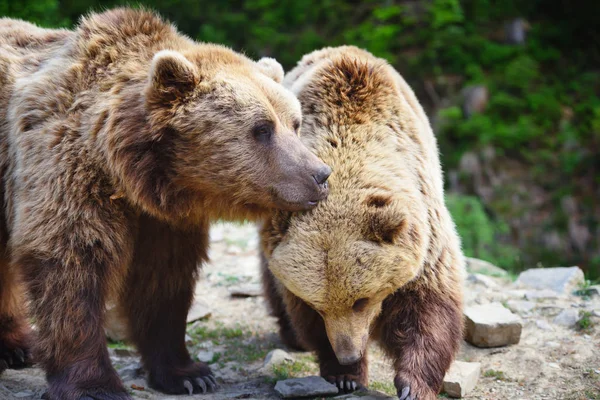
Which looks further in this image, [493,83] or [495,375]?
[493,83]

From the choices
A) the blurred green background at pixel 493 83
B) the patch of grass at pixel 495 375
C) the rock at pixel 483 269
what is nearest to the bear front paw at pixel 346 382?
the patch of grass at pixel 495 375

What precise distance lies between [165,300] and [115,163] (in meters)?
1.37

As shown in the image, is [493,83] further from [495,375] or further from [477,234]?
[495,375]

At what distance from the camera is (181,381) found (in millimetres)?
5582

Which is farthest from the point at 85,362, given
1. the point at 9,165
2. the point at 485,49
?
the point at 485,49

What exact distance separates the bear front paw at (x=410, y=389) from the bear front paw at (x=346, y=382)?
0.63 metres

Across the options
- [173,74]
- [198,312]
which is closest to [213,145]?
[173,74]

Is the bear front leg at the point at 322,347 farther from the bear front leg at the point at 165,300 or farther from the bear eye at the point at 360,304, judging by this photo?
the bear front leg at the point at 165,300

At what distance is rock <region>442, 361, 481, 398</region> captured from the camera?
17.6 feet

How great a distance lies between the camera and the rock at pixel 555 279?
7.30 metres

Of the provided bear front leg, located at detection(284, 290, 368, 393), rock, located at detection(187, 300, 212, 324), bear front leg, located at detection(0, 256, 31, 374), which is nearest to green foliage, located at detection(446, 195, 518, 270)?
rock, located at detection(187, 300, 212, 324)

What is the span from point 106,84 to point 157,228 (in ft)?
3.42

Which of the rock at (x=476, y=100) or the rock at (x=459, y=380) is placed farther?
the rock at (x=476, y=100)

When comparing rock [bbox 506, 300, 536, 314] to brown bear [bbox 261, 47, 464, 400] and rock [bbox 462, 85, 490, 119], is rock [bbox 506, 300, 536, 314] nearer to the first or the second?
brown bear [bbox 261, 47, 464, 400]
